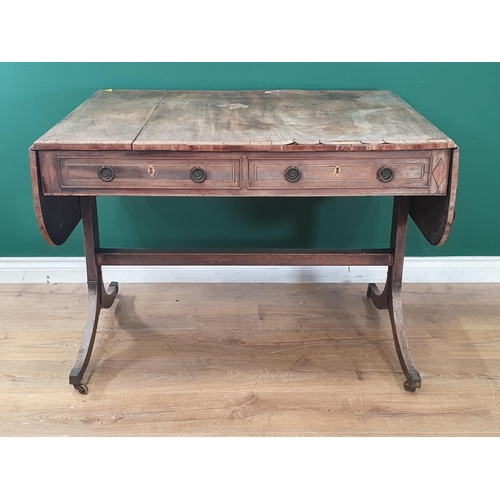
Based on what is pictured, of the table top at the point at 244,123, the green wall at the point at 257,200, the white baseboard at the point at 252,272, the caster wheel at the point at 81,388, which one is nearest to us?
the table top at the point at 244,123

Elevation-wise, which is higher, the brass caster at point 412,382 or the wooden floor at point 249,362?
the brass caster at point 412,382

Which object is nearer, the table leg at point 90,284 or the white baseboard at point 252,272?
the table leg at point 90,284

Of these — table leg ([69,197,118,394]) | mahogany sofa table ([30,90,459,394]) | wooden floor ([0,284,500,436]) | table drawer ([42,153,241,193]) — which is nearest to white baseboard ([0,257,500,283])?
wooden floor ([0,284,500,436])

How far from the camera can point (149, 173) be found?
1.99 metres

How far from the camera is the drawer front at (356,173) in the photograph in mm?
1975

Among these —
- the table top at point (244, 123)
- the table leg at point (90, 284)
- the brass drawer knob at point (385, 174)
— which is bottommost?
the table leg at point (90, 284)

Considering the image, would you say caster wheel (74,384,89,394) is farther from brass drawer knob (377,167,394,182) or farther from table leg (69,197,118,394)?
brass drawer knob (377,167,394,182)

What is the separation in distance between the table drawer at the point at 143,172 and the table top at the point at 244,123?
0.13 feet

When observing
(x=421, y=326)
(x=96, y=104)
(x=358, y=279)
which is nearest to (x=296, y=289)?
(x=358, y=279)

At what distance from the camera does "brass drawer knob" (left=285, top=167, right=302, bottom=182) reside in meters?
1.98

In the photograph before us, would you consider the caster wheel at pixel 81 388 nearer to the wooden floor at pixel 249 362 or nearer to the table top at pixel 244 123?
the wooden floor at pixel 249 362

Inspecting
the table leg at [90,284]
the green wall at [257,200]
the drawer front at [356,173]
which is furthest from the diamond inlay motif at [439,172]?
the table leg at [90,284]

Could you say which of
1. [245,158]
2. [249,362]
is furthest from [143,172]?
[249,362]
